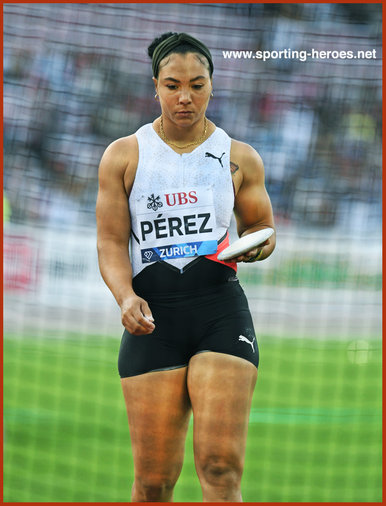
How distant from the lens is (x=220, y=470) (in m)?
2.98

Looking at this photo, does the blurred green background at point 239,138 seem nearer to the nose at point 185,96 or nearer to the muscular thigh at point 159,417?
the muscular thigh at point 159,417

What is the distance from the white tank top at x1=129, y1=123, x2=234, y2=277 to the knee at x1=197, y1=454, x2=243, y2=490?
75 cm

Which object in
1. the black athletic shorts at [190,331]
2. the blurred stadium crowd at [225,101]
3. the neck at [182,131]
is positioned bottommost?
the black athletic shorts at [190,331]

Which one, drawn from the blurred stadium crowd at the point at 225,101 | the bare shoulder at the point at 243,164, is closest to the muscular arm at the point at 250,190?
the bare shoulder at the point at 243,164

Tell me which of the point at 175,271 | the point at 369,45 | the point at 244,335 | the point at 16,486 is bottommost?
the point at 16,486

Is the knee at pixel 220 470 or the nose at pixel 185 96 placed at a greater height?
the nose at pixel 185 96

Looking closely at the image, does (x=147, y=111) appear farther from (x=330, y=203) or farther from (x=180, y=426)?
(x=180, y=426)

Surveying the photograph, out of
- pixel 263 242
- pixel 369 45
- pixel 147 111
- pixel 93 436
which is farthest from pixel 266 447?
pixel 369 45

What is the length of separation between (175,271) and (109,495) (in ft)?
6.81

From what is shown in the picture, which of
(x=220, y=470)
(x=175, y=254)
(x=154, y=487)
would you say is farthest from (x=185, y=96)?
(x=154, y=487)

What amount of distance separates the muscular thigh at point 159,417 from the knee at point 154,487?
0.03m

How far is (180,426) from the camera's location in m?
3.17

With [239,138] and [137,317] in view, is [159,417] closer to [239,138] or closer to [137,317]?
[137,317]

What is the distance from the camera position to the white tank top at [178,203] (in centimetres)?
320
